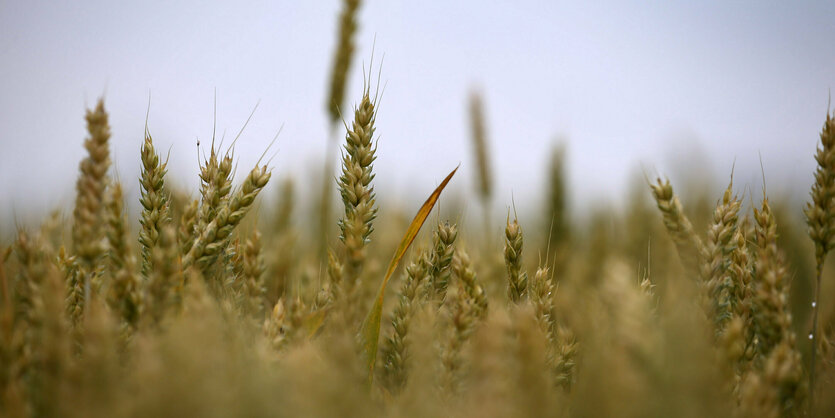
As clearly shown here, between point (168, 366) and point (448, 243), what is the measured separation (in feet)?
2.95

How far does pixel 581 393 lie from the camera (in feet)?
3.50

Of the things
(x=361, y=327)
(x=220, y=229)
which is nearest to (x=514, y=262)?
(x=361, y=327)

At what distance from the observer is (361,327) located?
1.38 m

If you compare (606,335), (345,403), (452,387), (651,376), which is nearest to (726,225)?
(606,335)

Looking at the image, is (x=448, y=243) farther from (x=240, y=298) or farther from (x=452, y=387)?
(x=240, y=298)

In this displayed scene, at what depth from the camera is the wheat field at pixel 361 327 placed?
87 centimetres

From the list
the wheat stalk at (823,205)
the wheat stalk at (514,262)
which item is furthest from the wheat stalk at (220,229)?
the wheat stalk at (823,205)

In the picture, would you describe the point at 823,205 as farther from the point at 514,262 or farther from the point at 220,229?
the point at 220,229

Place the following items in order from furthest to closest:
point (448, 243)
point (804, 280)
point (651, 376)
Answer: point (804, 280) < point (448, 243) < point (651, 376)

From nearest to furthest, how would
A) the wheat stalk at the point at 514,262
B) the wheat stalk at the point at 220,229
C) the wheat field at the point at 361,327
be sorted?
the wheat field at the point at 361,327, the wheat stalk at the point at 220,229, the wheat stalk at the point at 514,262

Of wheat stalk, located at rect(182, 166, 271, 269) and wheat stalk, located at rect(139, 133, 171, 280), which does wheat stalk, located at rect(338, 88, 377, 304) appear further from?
wheat stalk, located at rect(139, 133, 171, 280)

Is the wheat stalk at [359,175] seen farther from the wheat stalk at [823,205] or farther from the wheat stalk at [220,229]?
the wheat stalk at [823,205]

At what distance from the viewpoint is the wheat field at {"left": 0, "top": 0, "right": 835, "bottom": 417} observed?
87 centimetres

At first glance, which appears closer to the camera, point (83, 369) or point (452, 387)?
point (83, 369)
